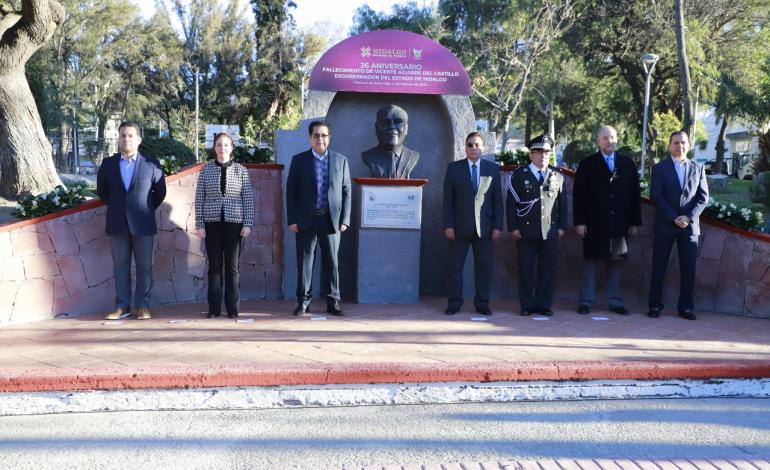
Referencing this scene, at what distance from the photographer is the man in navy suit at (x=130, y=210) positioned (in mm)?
6027

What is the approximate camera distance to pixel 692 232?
6.42 meters

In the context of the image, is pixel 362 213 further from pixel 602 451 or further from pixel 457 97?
pixel 602 451

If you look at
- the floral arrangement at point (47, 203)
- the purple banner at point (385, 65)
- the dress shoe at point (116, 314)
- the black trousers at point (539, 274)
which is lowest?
the dress shoe at point (116, 314)

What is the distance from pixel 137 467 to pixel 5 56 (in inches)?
425

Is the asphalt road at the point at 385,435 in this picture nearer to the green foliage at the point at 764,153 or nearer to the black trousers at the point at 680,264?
the black trousers at the point at 680,264

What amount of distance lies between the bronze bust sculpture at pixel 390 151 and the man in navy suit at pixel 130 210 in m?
2.21

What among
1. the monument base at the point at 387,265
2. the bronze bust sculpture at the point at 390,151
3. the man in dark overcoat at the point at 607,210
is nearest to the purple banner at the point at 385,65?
the bronze bust sculpture at the point at 390,151

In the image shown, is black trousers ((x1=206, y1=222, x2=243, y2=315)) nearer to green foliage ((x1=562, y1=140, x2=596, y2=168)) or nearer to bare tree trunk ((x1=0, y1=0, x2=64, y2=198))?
bare tree trunk ((x1=0, y1=0, x2=64, y2=198))

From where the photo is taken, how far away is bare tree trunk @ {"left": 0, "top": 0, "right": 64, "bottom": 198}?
11523 millimetres

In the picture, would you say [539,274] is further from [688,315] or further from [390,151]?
[390,151]

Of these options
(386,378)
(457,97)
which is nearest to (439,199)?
(457,97)

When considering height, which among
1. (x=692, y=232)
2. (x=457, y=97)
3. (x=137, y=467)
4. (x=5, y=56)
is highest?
(x=5, y=56)

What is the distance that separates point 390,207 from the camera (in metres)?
6.96

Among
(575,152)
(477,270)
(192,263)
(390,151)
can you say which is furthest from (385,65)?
(575,152)
